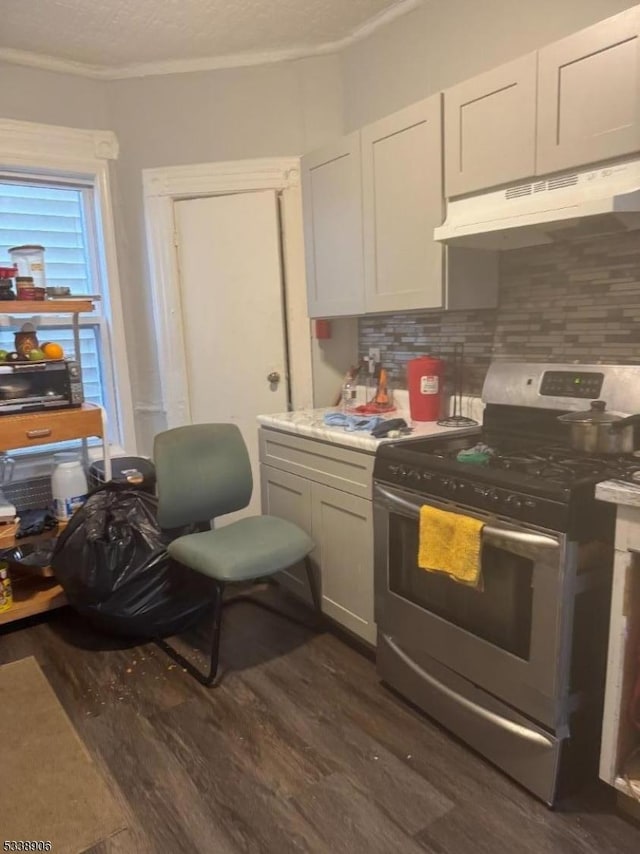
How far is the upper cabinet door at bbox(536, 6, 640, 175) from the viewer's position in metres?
1.58

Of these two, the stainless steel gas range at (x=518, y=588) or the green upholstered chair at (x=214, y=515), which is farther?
the green upholstered chair at (x=214, y=515)

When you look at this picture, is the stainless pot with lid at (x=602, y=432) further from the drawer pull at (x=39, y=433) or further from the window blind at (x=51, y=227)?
the window blind at (x=51, y=227)

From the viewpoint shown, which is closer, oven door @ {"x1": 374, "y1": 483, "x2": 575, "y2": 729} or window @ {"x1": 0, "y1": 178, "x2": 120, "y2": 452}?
oven door @ {"x1": 374, "y1": 483, "x2": 575, "y2": 729}

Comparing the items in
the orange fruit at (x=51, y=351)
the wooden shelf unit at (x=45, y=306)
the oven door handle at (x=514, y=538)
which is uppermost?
the wooden shelf unit at (x=45, y=306)

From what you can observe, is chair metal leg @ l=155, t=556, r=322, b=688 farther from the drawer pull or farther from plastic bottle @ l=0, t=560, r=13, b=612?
the drawer pull

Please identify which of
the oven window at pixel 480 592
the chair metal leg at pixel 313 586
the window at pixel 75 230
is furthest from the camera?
the window at pixel 75 230

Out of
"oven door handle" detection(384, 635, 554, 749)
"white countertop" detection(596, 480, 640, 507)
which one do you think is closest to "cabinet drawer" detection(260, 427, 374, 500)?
"oven door handle" detection(384, 635, 554, 749)

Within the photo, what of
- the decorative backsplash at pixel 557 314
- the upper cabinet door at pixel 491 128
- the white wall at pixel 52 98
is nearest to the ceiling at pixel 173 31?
the white wall at pixel 52 98

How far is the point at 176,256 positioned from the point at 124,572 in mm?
1604

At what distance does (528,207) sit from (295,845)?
188cm

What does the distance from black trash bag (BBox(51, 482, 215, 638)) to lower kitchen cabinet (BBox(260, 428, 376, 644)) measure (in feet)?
1.63

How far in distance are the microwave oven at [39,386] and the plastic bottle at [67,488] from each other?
31 cm

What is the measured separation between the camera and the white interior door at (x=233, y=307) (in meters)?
3.04

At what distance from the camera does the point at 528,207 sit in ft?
5.92
